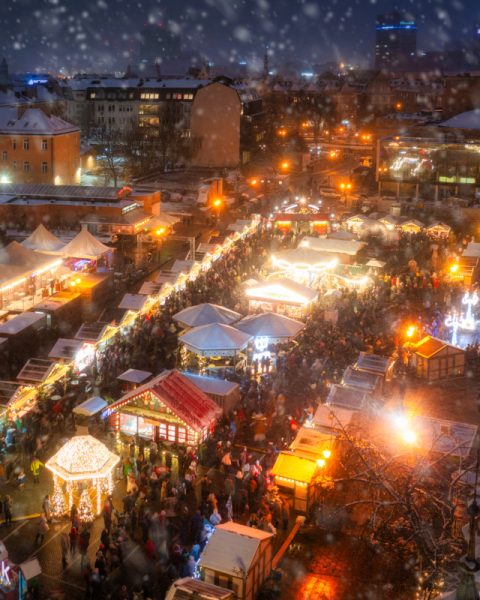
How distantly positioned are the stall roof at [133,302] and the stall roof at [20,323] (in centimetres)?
184

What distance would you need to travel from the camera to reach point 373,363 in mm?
14945

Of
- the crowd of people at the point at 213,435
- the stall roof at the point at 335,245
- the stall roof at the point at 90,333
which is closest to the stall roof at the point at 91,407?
the crowd of people at the point at 213,435

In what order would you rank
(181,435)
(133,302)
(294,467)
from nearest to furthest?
1. (294,467)
2. (181,435)
3. (133,302)

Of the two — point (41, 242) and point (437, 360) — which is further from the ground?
point (41, 242)

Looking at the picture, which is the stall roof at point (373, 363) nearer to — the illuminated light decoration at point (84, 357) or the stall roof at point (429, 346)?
the stall roof at point (429, 346)

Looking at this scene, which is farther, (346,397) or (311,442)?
(346,397)

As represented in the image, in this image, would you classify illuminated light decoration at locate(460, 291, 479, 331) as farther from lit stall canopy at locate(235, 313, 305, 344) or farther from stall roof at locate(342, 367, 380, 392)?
stall roof at locate(342, 367, 380, 392)

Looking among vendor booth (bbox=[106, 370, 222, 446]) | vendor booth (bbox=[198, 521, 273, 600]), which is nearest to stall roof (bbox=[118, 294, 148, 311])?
vendor booth (bbox=[106, 370, 222, 446])

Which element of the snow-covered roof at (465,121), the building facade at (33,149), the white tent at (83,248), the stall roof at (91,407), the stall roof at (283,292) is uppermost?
the snow-covered roof at (465,121)

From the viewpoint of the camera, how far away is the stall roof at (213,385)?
44.8ft

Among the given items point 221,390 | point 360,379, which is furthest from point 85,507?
point 360,379

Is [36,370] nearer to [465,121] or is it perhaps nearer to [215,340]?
[215,340]

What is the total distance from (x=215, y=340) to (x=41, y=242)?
9.76 metres

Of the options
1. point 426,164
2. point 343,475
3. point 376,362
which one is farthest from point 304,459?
point 426,164
